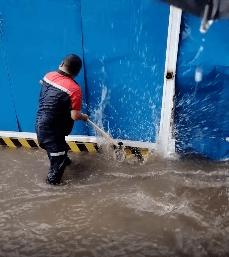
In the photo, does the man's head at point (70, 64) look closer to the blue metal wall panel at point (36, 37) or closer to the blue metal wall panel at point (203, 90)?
the blue metal wall panel at point (36, 37)

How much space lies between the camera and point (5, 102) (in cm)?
403

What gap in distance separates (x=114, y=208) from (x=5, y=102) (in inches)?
87.2

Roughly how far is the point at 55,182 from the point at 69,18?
2.05 meters

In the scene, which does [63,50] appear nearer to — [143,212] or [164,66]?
[164,66]

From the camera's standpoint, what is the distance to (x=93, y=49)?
3.46 meters

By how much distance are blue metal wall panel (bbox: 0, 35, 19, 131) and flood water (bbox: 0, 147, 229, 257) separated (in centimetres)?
49

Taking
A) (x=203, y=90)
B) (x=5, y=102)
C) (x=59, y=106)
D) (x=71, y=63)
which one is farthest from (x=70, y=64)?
(x=203, y=90)

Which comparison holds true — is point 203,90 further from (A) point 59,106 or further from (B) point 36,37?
(B) point 36,37

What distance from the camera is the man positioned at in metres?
3.06

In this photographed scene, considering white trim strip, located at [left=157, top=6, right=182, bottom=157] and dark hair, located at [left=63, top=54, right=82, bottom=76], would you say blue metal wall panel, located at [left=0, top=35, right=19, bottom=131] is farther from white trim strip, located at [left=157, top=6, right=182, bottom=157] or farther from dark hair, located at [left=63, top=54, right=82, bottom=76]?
white trim strip, located at [left=157, top=6, right=182, bottom=157]

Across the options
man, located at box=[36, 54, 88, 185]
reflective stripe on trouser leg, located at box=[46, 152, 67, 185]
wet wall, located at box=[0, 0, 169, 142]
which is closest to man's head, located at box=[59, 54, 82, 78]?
man, located at box=[36, 54, 88, 185]

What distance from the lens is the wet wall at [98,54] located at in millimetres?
3227

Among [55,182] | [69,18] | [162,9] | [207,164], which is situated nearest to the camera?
[162,9]

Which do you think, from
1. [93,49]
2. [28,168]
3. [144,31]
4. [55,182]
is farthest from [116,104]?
[28,168]
